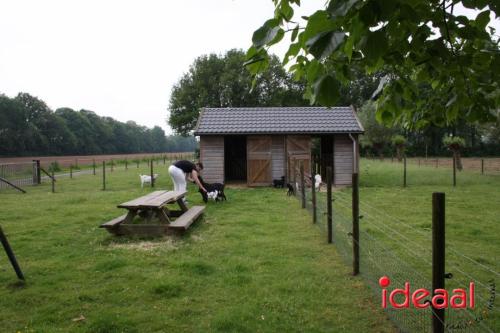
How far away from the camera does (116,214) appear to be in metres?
9.78

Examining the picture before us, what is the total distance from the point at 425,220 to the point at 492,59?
697 cm

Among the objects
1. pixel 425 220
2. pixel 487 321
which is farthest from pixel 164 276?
pixel 425 220

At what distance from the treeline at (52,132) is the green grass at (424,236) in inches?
2346

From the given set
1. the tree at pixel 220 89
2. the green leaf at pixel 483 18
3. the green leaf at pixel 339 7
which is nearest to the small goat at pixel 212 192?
the green leaf at pixel 483 18

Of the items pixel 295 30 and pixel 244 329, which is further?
pixel 244 329

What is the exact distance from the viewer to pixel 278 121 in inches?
681

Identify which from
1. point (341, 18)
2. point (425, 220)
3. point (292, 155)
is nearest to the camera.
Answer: point (341, 18)

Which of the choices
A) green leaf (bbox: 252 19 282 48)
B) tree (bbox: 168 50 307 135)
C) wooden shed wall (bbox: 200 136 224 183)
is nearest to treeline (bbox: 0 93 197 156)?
tree (bbox: 168 50 307 135)

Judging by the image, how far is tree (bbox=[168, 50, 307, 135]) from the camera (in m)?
44.2

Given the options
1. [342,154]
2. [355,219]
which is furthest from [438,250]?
[342,154]

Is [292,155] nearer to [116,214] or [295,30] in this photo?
[116,214]

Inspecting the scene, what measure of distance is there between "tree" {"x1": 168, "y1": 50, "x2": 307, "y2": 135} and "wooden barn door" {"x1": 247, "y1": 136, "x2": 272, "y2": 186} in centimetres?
2826

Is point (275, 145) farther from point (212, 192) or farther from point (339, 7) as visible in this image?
point (339, 7)

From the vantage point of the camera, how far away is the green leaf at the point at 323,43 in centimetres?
124
